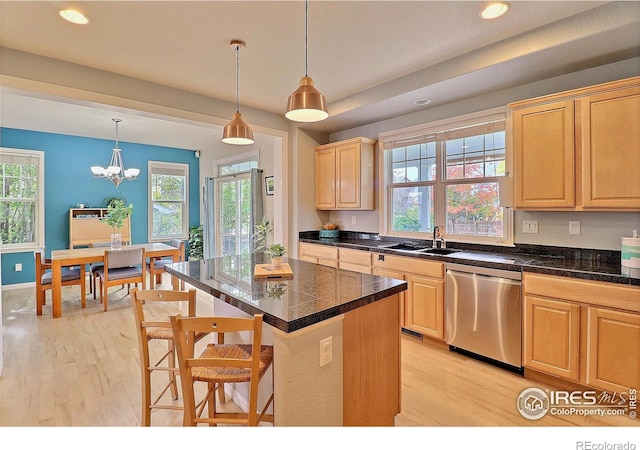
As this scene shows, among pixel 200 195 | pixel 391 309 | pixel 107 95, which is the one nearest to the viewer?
pixel 391 309

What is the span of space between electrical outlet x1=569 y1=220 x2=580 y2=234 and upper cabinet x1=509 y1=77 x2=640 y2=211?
1.10 feet

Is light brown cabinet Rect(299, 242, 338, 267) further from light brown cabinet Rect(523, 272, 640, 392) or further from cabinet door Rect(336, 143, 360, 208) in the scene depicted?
light brown cabinet Rect(523, 272, 640, 392)

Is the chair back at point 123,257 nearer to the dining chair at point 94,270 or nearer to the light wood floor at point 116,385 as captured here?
the dining chair at point 94,270

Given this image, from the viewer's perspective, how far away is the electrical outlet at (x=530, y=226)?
2902mm

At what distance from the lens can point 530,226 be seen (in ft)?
9.62

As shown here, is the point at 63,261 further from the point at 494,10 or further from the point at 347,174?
the point at 494,10

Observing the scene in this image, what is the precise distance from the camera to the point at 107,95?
2.98 metres

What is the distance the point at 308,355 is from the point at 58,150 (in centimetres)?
648

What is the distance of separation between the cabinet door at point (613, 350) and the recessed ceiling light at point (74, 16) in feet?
12.9

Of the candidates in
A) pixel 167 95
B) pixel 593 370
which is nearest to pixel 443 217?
pixel 593 370

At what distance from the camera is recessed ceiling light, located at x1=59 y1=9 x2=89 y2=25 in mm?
2104

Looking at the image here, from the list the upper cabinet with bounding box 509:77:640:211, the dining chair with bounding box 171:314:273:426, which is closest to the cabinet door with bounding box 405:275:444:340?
the upper cabinet with bounding box 509:77:640:211

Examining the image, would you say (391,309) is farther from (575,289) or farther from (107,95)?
(107,95)
